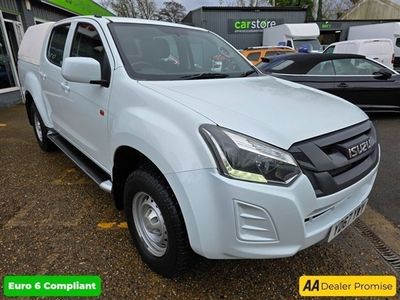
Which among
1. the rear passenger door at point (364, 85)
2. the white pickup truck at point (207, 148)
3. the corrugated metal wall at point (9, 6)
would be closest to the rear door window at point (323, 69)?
the rear passenger door at point (364, 85)

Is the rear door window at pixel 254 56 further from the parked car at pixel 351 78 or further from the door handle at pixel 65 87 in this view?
the door handle at pixel 65 87

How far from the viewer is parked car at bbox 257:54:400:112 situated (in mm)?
6895

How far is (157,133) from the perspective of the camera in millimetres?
2037

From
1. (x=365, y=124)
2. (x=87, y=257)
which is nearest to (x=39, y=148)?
(x=87, y=257)

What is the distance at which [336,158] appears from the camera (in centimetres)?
197

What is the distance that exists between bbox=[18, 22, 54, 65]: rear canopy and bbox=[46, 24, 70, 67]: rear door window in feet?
0.88

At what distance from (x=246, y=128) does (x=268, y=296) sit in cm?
122

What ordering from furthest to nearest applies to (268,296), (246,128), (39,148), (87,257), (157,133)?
1. (39,148)
2. (87,257)
3. (268,296)
4. (157,133)
5. (246,128)

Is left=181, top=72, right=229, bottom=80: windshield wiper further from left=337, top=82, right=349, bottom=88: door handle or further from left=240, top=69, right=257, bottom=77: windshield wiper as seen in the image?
left=337, top=82, right=349, bottom=88: door handle

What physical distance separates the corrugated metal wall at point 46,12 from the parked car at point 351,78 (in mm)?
8888

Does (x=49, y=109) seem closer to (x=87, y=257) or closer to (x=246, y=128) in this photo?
(x=87, y=257)

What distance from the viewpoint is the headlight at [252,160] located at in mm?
1764


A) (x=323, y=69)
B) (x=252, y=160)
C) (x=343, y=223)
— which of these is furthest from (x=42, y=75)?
(x=323, y=69)

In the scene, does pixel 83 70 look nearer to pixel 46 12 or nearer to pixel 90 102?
pixel 90 102
